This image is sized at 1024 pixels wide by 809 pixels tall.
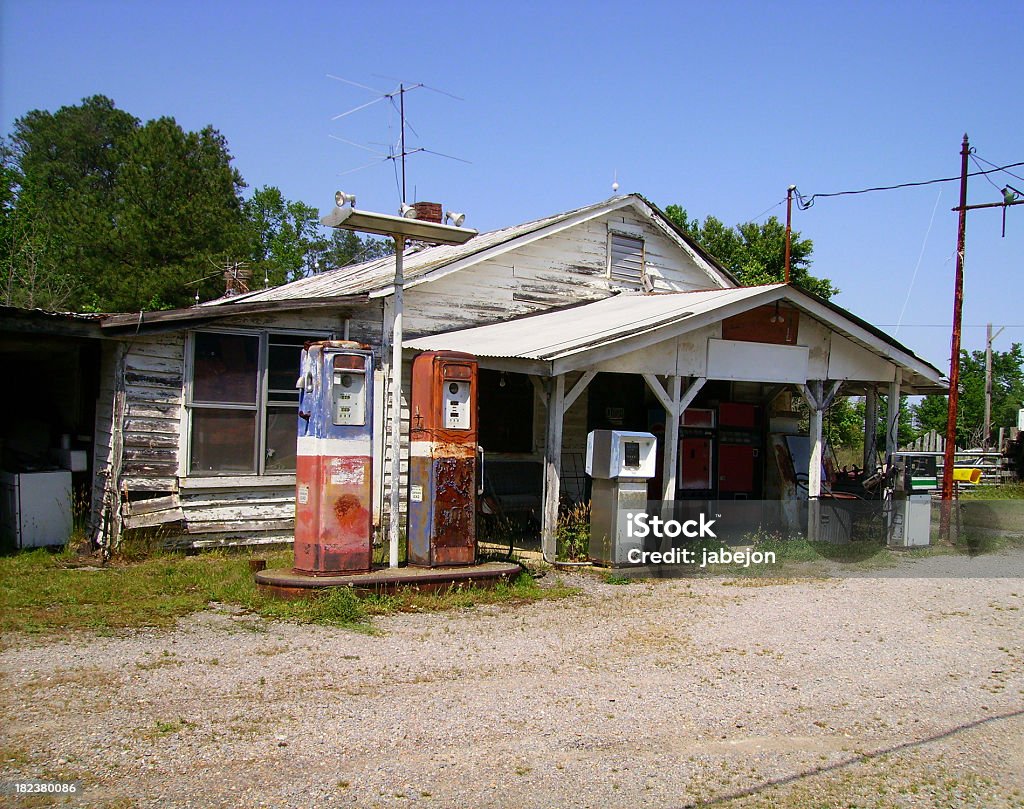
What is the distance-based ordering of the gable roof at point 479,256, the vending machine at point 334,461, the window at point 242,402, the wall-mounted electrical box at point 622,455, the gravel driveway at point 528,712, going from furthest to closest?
the gable roof at point 479,256
the window at point 242,402
the wall-mounted electrical box at point 622,455
the vending machine at point 334,461
the gravel driveway at point 528,712

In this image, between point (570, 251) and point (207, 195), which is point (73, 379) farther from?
point (207, 195)

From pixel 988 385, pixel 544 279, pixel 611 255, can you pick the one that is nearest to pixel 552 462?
pixel 544 279

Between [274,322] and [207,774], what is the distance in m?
7.81

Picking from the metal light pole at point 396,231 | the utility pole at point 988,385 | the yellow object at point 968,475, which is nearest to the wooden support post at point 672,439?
the metal light pole at point 396,231

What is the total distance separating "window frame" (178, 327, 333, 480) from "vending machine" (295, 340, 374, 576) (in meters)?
3.05

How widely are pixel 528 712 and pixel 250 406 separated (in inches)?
273

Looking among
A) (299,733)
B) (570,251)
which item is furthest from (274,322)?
(299,733)

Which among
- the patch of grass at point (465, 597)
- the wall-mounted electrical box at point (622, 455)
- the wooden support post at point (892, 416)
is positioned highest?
the wooden support post at point (892, 416)

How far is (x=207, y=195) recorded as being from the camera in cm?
3903

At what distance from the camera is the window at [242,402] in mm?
11188

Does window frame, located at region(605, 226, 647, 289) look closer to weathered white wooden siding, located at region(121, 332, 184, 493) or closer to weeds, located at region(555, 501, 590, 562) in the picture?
weeds, located at region(555, 501, 590, 562)

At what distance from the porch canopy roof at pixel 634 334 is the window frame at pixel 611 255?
76 cm

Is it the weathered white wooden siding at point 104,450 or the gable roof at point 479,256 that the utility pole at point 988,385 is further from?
the weathered white wooden siding at point 104,450

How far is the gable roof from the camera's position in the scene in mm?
13289
